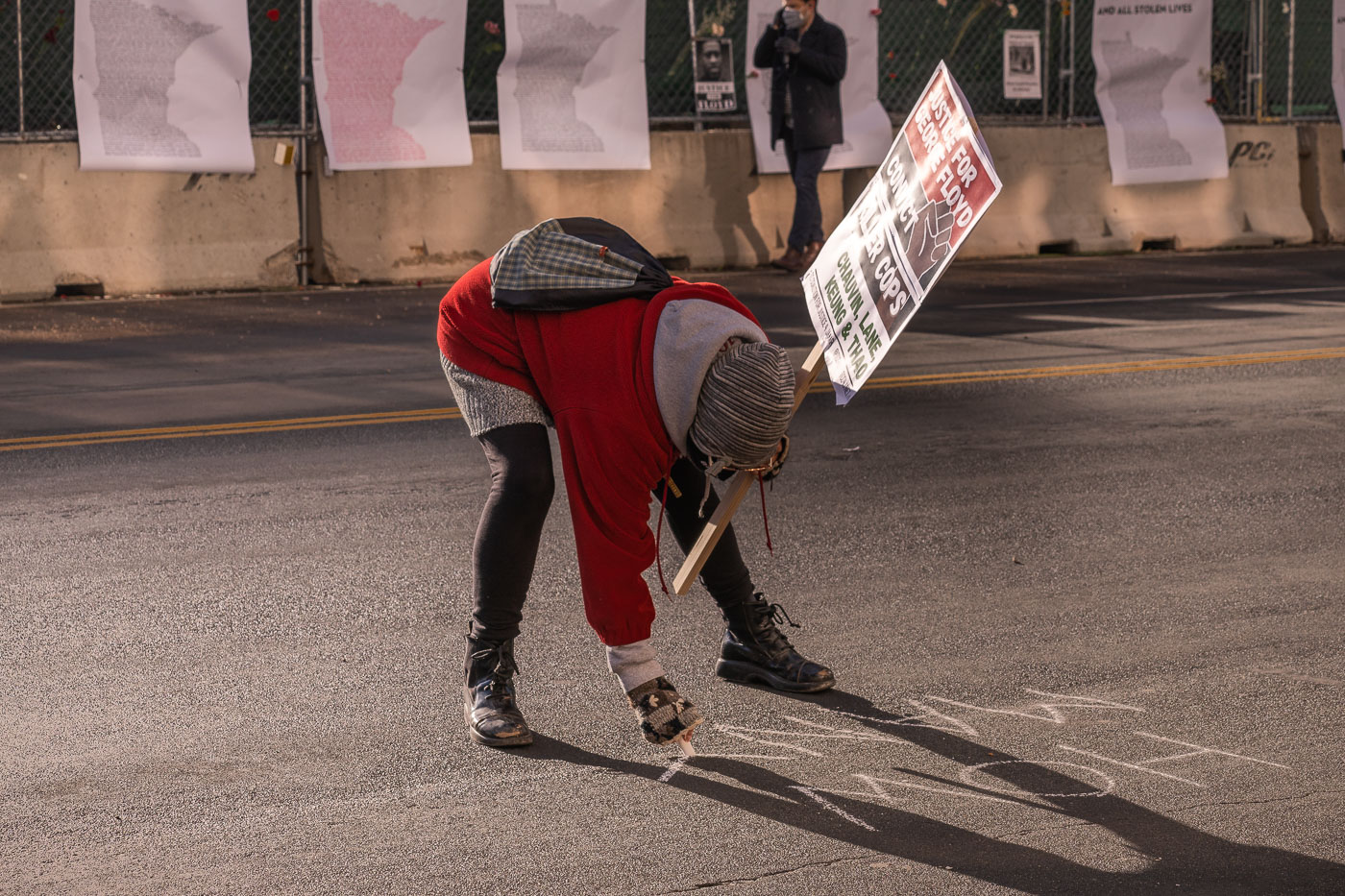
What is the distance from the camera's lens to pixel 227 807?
3.77 metres

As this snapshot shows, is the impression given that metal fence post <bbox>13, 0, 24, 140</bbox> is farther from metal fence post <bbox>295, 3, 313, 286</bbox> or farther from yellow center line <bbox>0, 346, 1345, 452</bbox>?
yellow center line <bbox>0, 346, 1345, 452</bbox>

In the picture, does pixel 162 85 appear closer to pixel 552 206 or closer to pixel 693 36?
pixel 552 206

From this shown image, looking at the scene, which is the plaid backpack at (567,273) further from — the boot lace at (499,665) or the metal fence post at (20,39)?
the metal fence post at (20,39)

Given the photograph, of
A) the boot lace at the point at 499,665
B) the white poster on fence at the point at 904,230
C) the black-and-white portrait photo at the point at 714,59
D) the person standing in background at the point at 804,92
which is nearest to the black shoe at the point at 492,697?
the boot lace at the point at 499,665

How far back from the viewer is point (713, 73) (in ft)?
48.9

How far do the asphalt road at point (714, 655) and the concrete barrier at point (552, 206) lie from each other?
4.22 metres

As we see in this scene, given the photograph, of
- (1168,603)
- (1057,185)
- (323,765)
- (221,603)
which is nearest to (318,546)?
(221,603)

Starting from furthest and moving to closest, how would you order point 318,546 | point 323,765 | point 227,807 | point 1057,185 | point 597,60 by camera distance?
1. point 1057,185
2. point 597,60
3. point 318,546
4. point 323,765
5. point 227,807

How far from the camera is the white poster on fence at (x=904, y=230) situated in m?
3.53

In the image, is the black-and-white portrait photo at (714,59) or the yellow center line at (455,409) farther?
the black-and-white portrait photo at (714,59)

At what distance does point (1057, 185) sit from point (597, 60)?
4.92 m

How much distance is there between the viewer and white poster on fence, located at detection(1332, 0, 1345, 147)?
58.3ft

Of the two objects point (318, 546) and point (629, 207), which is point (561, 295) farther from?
point (629, 207)

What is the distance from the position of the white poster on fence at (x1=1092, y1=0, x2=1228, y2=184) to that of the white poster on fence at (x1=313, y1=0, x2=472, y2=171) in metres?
6.72
